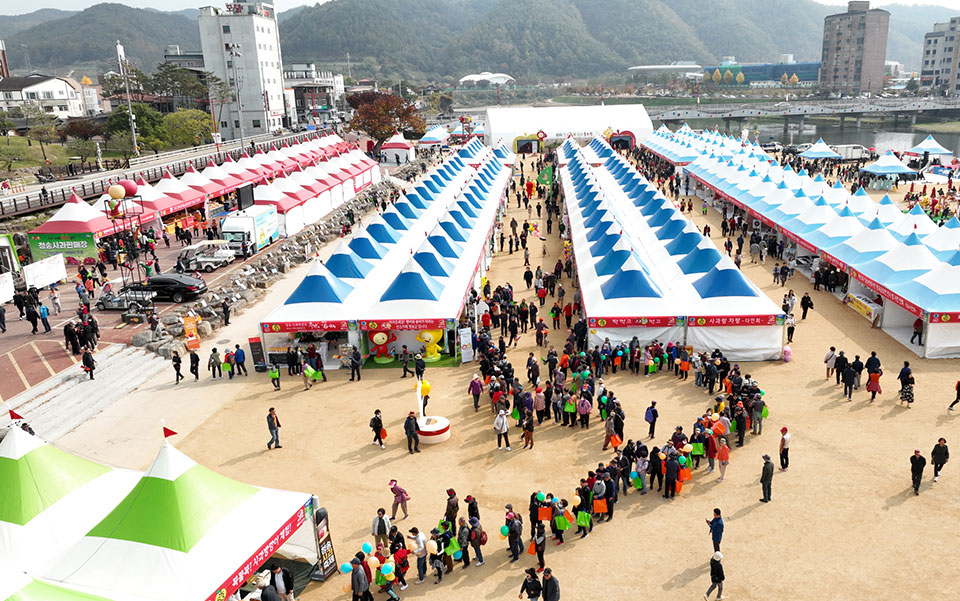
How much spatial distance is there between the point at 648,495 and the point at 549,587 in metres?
4.22

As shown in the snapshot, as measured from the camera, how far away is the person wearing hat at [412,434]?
46.5 feet

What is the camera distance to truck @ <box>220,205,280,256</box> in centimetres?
3091

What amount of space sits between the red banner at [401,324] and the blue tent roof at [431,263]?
8.68ft

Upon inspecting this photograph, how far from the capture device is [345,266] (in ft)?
70.8

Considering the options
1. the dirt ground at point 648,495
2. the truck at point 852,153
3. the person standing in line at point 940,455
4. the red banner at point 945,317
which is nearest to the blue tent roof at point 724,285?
the dirt ground at point 648,495

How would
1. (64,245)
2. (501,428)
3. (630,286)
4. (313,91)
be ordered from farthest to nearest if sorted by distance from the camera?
(313,91) → (64,245) → (630,286) → (501,428)

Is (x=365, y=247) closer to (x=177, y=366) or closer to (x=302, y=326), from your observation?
(x=302, y=326)

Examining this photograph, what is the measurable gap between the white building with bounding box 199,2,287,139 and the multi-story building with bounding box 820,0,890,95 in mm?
134599

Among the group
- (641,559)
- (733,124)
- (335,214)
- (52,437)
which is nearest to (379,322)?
(52,437)

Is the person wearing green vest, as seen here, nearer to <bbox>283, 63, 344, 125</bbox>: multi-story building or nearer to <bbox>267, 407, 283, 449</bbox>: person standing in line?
<bbox>267, 407, 283, 449</bbox>: person standing in line

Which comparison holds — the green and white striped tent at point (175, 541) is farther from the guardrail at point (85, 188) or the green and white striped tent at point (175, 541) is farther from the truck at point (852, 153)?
the truck at point (852, 153)

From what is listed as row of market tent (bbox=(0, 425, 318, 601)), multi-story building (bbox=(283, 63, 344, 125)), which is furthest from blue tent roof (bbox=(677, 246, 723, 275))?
multi-story building (bbox=(283, 63, 344, 125))

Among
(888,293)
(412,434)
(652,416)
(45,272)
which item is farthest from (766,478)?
(45,272)

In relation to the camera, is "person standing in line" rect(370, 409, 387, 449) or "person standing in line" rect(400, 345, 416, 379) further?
"person standing in line" rect(400, 345, 416, 379)
